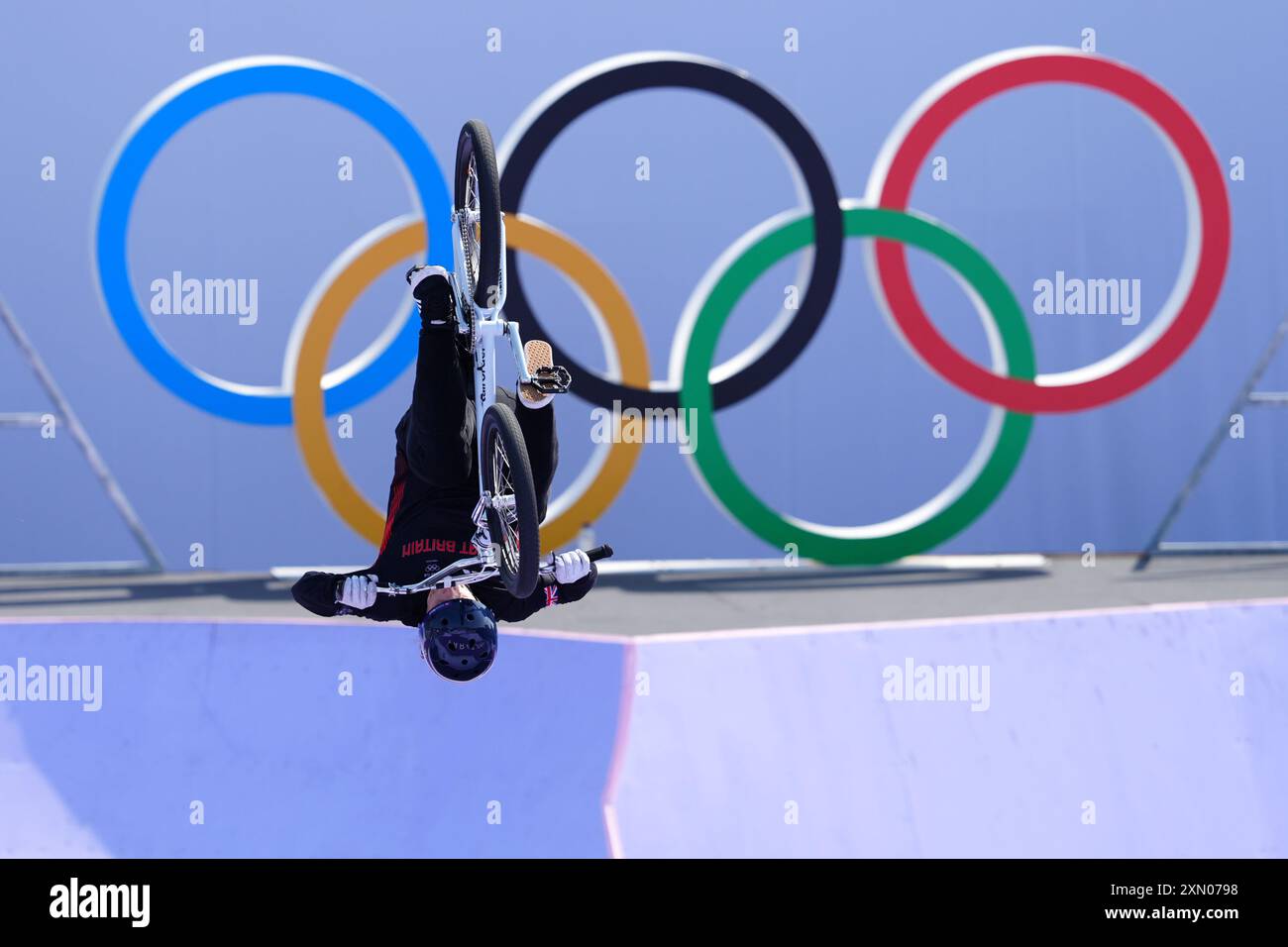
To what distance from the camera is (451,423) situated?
6.00 metres

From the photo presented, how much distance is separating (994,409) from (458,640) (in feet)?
22.0

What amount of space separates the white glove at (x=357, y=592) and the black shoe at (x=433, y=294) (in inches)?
42.1

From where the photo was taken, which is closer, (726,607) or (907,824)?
(907,824)

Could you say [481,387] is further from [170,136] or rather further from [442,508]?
[170,136]

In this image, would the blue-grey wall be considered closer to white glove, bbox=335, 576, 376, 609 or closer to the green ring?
the green ring

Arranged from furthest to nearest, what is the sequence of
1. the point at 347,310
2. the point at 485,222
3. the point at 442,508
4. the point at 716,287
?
the point at 716,287 < the point at 347,310 < the point at 442,508 < the point at 485,222

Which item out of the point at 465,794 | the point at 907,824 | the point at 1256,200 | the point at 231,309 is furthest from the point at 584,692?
the point at 1256,200

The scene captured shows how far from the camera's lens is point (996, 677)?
876cm

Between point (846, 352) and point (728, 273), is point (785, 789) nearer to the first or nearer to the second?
point (728, 273)

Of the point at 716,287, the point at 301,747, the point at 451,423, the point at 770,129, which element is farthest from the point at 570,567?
the point at 770,129

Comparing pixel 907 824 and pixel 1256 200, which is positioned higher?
pixel 1256 200

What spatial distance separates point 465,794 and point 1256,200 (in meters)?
9.75

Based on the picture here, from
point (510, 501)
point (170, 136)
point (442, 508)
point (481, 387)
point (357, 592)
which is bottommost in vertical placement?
point (357, 592)

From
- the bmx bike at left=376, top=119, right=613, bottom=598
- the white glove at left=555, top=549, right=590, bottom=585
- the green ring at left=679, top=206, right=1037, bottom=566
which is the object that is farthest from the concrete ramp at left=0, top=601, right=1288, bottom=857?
the green ring at left=679, top=206, right=1037, bottom=566
